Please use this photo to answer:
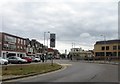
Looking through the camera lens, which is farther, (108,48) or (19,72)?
(108,48)

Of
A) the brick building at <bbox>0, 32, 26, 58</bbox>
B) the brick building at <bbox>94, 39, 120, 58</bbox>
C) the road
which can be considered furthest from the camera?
the brick building at <bbox>94, 39, 120, 58</bbox>

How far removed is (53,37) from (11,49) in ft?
211

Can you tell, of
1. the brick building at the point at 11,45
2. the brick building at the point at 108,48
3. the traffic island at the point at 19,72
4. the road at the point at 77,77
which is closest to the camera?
the road at the point at 77,77

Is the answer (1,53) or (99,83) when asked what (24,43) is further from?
(99,83)

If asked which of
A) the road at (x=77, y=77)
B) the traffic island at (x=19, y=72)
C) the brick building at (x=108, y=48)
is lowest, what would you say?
the road at (x=77, y=77)

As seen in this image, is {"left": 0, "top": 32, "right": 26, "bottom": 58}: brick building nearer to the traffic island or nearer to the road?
the traffic island

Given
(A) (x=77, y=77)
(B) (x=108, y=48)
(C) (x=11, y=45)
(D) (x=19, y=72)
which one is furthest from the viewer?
(B) (x=108, y=48)

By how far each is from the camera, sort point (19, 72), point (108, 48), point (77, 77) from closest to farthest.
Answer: point (77, 77), point (19, 72), point (108, 48)

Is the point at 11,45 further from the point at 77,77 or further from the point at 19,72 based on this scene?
the point at 77,77

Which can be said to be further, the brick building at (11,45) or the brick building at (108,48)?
the brick building at (108,48)

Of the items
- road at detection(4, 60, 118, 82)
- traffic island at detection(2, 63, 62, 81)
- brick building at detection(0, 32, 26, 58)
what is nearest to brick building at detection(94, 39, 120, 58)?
brick building at detection(0, 32, 26, 58)

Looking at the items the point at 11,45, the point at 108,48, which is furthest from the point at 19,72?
the point at 108,48

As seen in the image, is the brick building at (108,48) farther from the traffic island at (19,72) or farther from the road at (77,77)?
the road at (77,77)

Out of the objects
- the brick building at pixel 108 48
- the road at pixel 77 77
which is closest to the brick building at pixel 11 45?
the brick building at pixel 108 48
